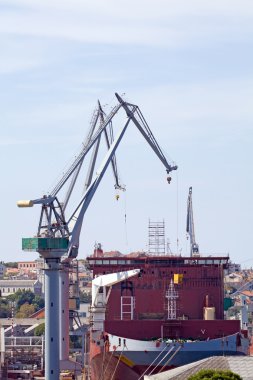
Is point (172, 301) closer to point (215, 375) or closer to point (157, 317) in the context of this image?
point (157, 317)

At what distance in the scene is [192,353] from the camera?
102 meters

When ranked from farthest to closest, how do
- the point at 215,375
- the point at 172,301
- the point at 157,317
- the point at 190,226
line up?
the point at 190,226
the point at 157,317
the point at 172,301
the point at 215,375

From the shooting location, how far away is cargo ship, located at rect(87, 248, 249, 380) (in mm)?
101625

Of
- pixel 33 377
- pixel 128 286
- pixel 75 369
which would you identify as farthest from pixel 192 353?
pixel 33 377

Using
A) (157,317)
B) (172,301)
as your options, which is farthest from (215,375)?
(157,317)

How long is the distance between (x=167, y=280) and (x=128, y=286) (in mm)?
2519

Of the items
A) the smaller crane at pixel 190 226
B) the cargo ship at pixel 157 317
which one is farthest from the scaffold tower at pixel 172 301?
the smaller crane at pixel 190 226

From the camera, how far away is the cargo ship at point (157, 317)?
101625 millimetres

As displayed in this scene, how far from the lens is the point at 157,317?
10800 centimetres

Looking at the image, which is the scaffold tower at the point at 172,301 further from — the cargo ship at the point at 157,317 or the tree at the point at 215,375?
the tree at the point at 215,375

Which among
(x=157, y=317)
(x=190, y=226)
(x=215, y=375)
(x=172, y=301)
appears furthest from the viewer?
(x=190, y=226)

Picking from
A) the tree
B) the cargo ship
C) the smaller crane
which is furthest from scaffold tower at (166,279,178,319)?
the smaller crane

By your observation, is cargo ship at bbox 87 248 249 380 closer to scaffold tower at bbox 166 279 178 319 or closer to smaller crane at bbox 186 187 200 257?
scaffold tower at bbox 166 279 178 319

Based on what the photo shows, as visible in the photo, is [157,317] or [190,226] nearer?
[157,317]
